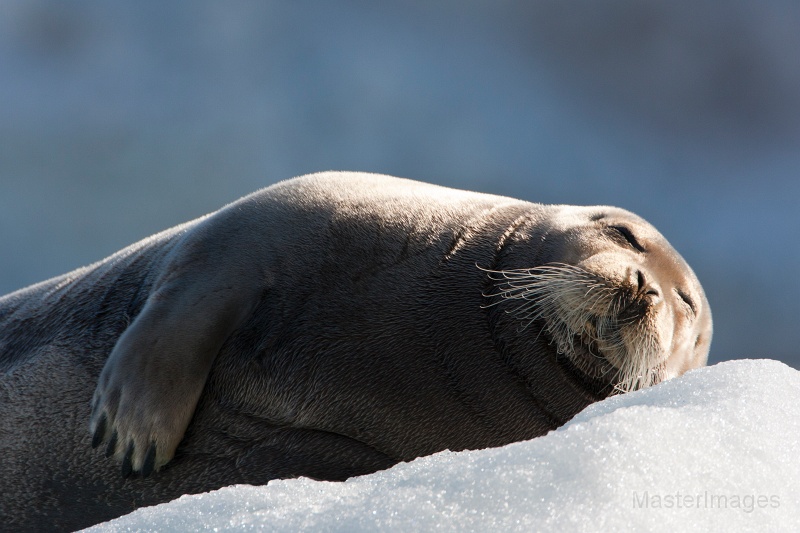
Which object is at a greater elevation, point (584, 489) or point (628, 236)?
point (584, 489)

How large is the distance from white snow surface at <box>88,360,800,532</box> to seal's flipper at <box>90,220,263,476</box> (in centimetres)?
153

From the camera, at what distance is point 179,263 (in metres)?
4.47

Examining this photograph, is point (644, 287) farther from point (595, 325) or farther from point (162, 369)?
point (162, 369)

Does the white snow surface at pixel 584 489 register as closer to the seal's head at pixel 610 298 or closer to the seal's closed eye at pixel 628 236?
the seal's head at pixel 610 298

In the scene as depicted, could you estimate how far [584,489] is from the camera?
2102 millimetres

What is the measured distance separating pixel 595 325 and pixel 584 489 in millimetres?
2110

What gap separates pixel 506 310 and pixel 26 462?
2444 mm

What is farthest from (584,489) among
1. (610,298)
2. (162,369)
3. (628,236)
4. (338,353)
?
(628,236)

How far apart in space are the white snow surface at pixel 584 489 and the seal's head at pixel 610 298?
149 centimetres

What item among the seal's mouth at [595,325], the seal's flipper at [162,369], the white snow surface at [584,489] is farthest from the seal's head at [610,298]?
the white snow surface at [584,489]

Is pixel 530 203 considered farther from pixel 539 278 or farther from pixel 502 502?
pixel 502 502

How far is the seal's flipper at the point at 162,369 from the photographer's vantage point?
3980 millimetres

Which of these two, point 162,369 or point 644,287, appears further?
point 644,287

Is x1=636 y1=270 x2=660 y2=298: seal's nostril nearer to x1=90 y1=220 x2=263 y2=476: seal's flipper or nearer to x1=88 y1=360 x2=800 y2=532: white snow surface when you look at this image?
x1=88 y1=360 x2=800 y2=532: white snow surface
